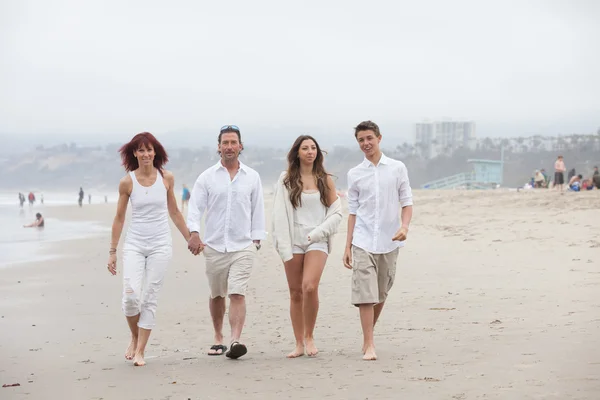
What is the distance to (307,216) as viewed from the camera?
698 centimetres

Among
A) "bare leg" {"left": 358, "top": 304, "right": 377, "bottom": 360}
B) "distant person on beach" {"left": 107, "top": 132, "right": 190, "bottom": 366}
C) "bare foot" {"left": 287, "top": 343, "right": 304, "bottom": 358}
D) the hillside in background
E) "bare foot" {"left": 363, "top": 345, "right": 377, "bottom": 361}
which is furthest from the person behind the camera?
the hillside in background

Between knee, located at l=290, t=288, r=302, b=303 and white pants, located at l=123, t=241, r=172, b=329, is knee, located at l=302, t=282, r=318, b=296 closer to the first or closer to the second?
knee, located at l=290, t=288, r=302, b=303

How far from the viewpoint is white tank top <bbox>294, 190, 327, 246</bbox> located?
692 centimetres

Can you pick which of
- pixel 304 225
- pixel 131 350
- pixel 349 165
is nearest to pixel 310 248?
pixel 304 225

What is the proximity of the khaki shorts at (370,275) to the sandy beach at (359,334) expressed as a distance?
1.59 feet

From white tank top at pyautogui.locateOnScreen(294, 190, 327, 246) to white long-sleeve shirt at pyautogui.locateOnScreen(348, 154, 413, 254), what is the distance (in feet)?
1.04

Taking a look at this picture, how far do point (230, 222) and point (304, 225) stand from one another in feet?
2.03

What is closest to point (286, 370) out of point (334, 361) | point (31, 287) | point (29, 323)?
point (334, 361)

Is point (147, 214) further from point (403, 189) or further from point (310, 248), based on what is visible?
point (403, 189)

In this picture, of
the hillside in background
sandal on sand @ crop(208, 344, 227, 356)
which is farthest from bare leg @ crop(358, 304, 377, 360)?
the hillside in background

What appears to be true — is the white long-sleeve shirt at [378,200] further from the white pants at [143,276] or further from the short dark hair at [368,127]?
the white pants at [143,276]

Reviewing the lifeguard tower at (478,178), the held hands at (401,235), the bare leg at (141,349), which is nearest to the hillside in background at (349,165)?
the lifeguard tower at (478,178)

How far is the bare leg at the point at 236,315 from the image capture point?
6.91 meters

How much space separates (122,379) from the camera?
6184 millimetres
